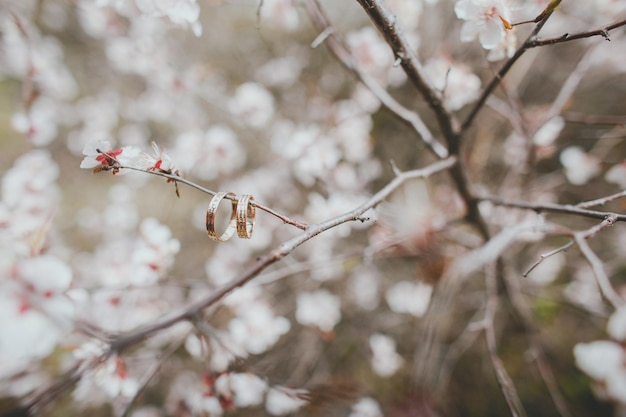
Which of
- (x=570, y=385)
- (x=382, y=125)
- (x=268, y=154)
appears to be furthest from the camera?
(x=268, y=154)

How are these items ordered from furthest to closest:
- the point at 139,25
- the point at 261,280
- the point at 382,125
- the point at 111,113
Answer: the point at 111,113 → the point at 382,125 → the point at 139,25 → the point at 261,280

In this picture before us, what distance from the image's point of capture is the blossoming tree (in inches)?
22.5

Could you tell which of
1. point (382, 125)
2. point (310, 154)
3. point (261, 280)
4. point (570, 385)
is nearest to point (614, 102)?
point (382, 125)

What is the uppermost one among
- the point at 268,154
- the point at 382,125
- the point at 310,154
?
the point at 268,154

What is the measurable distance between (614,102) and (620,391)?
87.7 inches

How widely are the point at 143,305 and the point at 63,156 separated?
2.88 meters

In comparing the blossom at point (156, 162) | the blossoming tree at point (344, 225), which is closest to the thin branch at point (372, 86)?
the blossoming tree at point (344, 225)

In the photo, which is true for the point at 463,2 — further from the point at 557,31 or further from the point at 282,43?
the point at 282,43

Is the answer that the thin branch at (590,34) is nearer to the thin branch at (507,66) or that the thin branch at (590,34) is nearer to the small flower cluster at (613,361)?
the thin branch at (507,66)

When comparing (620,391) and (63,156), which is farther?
(63,156)

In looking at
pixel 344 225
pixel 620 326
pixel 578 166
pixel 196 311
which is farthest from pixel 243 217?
pixel 578 166

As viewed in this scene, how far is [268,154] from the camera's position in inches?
97.9

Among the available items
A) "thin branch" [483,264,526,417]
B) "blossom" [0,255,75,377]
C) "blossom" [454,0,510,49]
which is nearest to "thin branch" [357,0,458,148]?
"blossom" [454,0,510,49]

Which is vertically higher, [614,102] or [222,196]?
[614,102]
